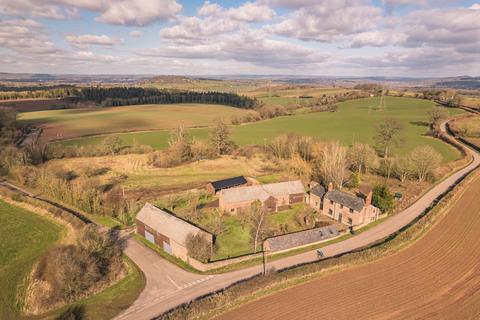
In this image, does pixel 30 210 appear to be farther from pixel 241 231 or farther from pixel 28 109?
pixel 28 109

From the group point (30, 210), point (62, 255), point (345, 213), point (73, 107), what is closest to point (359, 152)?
point (345, 213)

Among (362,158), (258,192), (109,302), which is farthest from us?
(362,158)

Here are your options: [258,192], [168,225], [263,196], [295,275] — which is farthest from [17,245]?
[295,275]

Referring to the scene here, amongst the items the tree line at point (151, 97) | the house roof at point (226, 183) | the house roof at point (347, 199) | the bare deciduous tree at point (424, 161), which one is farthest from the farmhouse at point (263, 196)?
the tree line at point (151, 97)

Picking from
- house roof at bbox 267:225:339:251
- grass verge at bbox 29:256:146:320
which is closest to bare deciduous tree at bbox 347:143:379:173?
house roof at bbox 267:225:339:251

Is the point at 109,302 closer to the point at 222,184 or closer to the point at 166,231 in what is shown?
the point at 166,231

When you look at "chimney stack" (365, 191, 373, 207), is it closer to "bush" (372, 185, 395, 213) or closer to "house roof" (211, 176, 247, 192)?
"bush" (372, 185, 395, 213)
